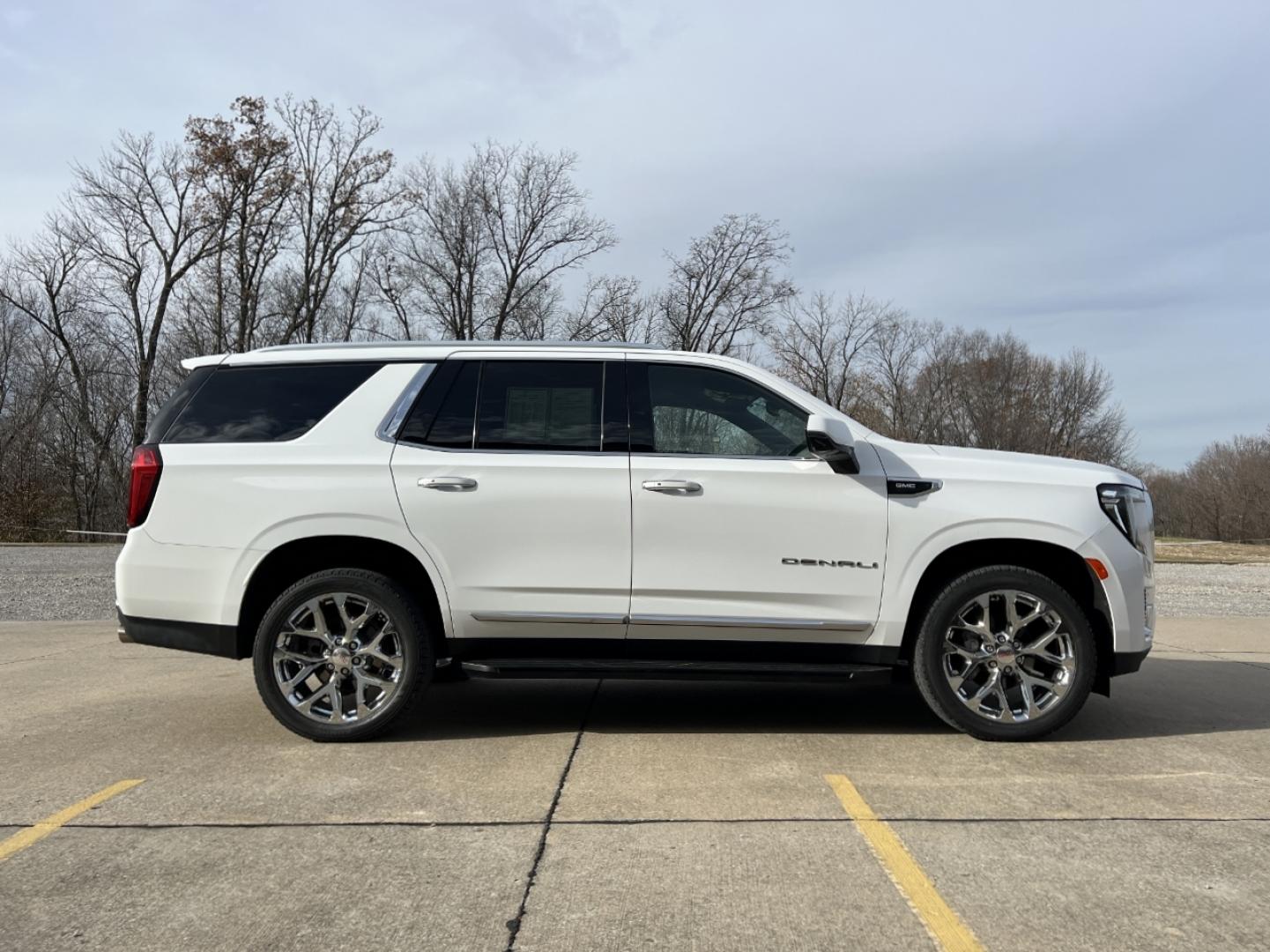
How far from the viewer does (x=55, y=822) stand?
3.62 meters

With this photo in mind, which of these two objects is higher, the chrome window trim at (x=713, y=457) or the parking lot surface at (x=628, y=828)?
the chrome window trim at (x=713, y=457)

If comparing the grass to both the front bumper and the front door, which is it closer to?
the front bumper

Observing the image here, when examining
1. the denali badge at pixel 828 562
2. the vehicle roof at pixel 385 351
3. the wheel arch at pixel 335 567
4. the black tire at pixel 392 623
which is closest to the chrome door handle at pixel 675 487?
the denali badge at pixel 828 562

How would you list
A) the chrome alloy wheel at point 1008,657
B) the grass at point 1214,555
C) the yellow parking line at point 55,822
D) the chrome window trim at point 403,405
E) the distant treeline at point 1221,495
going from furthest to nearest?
the distant treeline at point 1221,495
the grass at point 1214,555
the chrome window trim at point 403,405
the chrome alloy wheel at point 1008,657
the yellow parking line at point 55,822

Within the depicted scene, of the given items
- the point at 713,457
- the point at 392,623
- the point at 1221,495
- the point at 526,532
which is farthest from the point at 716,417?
the point at 1221,495

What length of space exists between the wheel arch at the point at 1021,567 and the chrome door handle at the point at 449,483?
2293 millimetres

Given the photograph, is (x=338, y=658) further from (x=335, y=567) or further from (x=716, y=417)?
(x=716, y=417)

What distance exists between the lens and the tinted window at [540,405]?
4820 mm

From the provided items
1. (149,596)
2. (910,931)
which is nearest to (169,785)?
(149,596)

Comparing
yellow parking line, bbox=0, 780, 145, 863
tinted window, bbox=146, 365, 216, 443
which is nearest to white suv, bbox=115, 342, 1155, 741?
tinted window, bbox=146, 365, 216, 443

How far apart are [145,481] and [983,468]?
14.0 ft

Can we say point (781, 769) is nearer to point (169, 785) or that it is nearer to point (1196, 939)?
point (1196, 939)

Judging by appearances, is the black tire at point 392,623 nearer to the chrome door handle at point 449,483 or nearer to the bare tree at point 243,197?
the chrome door handle at point 449,483

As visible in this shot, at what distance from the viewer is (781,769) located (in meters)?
4.29
